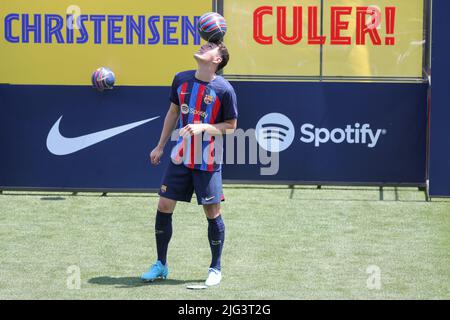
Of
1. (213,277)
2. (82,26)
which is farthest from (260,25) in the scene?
(213,277)

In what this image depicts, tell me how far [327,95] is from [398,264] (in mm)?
4364

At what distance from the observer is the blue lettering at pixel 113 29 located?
12375mm

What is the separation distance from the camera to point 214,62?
802 cm

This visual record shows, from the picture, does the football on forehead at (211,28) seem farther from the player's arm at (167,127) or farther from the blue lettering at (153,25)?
the blue lettering at (153,25)

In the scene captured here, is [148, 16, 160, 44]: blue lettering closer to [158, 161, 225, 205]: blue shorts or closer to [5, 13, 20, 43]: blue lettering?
[5, 13, 20, 43]: blue lettering

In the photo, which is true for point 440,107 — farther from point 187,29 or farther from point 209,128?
point 209,128

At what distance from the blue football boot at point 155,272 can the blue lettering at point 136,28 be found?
4.75 m

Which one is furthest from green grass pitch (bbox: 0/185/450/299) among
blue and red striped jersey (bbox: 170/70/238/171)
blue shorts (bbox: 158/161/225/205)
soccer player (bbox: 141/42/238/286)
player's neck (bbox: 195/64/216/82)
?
player's neck (bbox: 195/64/216/82)

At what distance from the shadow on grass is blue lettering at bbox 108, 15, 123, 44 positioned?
470 centimetres

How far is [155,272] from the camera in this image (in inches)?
322

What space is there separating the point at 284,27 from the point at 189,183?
17.4 ft

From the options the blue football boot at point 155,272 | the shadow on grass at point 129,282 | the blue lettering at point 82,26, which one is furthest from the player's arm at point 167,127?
the blue lettering at point 82,26

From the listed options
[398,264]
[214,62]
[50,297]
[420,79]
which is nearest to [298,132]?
[420,79]
